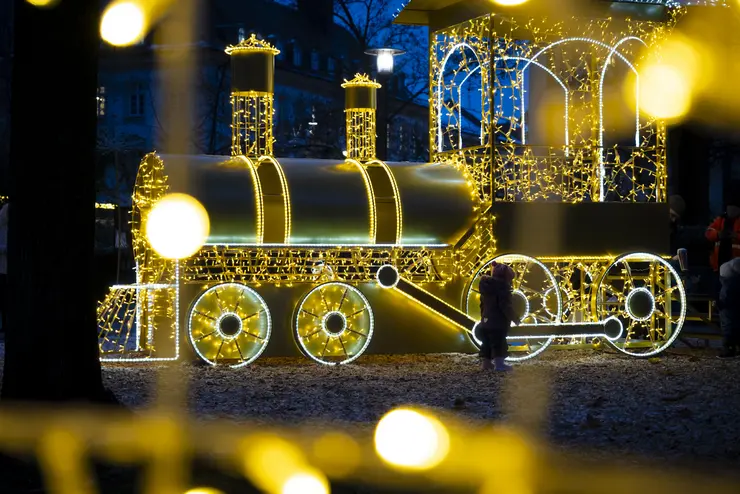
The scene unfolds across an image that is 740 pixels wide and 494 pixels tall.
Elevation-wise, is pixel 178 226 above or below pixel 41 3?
below

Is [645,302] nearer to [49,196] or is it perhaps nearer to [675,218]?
[675,218]

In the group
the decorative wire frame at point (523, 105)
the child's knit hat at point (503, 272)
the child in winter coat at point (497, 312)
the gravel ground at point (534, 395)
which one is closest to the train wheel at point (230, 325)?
the gravel ground at point (534, 395)

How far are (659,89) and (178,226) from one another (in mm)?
6353

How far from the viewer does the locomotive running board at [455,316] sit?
14.2 metres

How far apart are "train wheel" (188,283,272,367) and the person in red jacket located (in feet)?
24.7

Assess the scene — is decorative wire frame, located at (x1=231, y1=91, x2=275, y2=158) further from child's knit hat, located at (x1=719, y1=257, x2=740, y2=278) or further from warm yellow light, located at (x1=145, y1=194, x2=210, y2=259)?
child's knit hat, located at (x1=719, y1=257, x2=740, y2=278)

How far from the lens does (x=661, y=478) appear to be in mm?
7438

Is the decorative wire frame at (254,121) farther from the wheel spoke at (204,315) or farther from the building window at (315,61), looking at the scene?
the building window at (315,61)

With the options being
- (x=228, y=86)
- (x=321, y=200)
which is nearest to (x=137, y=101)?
(x=228, y=86)

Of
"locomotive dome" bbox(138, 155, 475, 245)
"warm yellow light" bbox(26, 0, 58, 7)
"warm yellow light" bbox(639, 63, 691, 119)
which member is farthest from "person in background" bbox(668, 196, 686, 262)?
"warm yellow light" bbox(26, 0, 58, 7)

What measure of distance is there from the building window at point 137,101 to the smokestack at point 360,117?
30.7m

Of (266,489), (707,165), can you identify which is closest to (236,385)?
(266,489)

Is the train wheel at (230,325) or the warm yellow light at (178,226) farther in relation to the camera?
the train wheel at (230,325)

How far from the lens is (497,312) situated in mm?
13820
